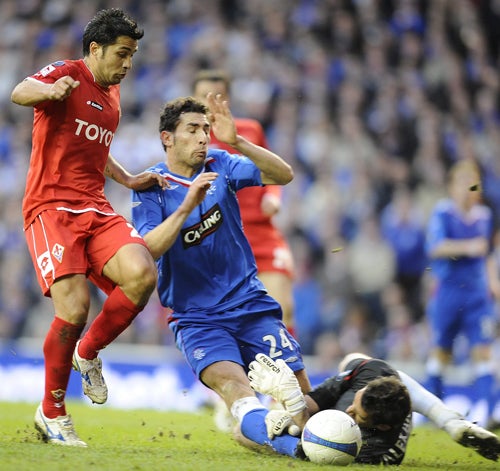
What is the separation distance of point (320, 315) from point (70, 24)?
7.63m

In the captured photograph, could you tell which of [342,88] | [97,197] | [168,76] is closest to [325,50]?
[342,88]

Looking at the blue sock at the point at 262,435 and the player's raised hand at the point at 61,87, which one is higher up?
the player's raised hand at the point at 61,87

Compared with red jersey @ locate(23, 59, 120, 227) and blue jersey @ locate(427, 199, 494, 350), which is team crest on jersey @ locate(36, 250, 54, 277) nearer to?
red jersey @ locate(23, 59, 120, 227)

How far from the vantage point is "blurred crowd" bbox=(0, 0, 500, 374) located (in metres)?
12.0

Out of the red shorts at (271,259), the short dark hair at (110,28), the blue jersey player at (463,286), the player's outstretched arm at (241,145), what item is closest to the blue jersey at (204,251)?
the player's outstretched arm at (241,145)

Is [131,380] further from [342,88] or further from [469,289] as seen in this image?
[342,88]

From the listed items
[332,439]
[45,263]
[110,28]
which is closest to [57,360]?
[45,263]

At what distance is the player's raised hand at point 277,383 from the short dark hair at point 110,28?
209 centimetres

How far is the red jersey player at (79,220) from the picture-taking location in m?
5.42

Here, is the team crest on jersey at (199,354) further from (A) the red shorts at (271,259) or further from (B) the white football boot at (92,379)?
(A) the red shorts at (271,259)

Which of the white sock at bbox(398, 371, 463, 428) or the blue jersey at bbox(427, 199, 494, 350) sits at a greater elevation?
the blue jersey at bbox(427, 199, 494, 350)

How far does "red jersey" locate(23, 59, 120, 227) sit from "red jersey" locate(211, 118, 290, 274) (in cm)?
253

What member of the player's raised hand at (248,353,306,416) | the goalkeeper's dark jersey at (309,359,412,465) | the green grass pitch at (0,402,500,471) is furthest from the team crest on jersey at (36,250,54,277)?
the goalkeeper's dark jersey at (309,359,412,465)

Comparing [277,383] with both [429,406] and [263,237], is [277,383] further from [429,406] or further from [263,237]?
[263,237]
